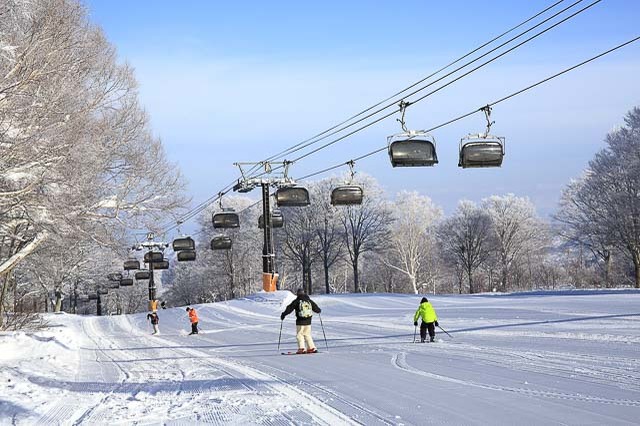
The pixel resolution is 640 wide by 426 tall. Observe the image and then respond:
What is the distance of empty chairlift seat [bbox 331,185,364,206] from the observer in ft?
76.4

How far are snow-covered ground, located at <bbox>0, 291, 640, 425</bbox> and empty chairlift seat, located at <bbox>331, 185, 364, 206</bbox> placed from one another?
4.40 meters

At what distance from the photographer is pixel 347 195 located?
2334 centimetres

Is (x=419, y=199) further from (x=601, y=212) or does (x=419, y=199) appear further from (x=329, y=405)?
(x=329, y=405)

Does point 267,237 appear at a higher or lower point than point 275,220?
lower

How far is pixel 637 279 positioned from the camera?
47.1 metres

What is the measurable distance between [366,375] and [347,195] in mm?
10082

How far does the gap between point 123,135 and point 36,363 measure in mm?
12865

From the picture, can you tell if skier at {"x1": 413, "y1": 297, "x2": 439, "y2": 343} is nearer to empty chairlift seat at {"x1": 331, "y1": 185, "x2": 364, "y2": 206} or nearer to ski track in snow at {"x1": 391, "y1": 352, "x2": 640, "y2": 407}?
empty chairlift seat at {"x1": 331, "y1": 185, "x2": 364, "y2": 206}

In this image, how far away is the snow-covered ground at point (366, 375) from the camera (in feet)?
33.1

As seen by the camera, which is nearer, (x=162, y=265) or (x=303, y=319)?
(x=303, y=319)

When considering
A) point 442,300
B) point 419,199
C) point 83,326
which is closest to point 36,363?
point 442,300

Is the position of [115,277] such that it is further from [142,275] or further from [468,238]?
[468,238]

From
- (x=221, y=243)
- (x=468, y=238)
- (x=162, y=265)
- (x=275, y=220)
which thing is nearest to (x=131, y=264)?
(x=162, y=265)

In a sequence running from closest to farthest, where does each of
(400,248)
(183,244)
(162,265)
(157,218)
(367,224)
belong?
(157,218), (183,244), (162,265), (367,224), (400,248)
